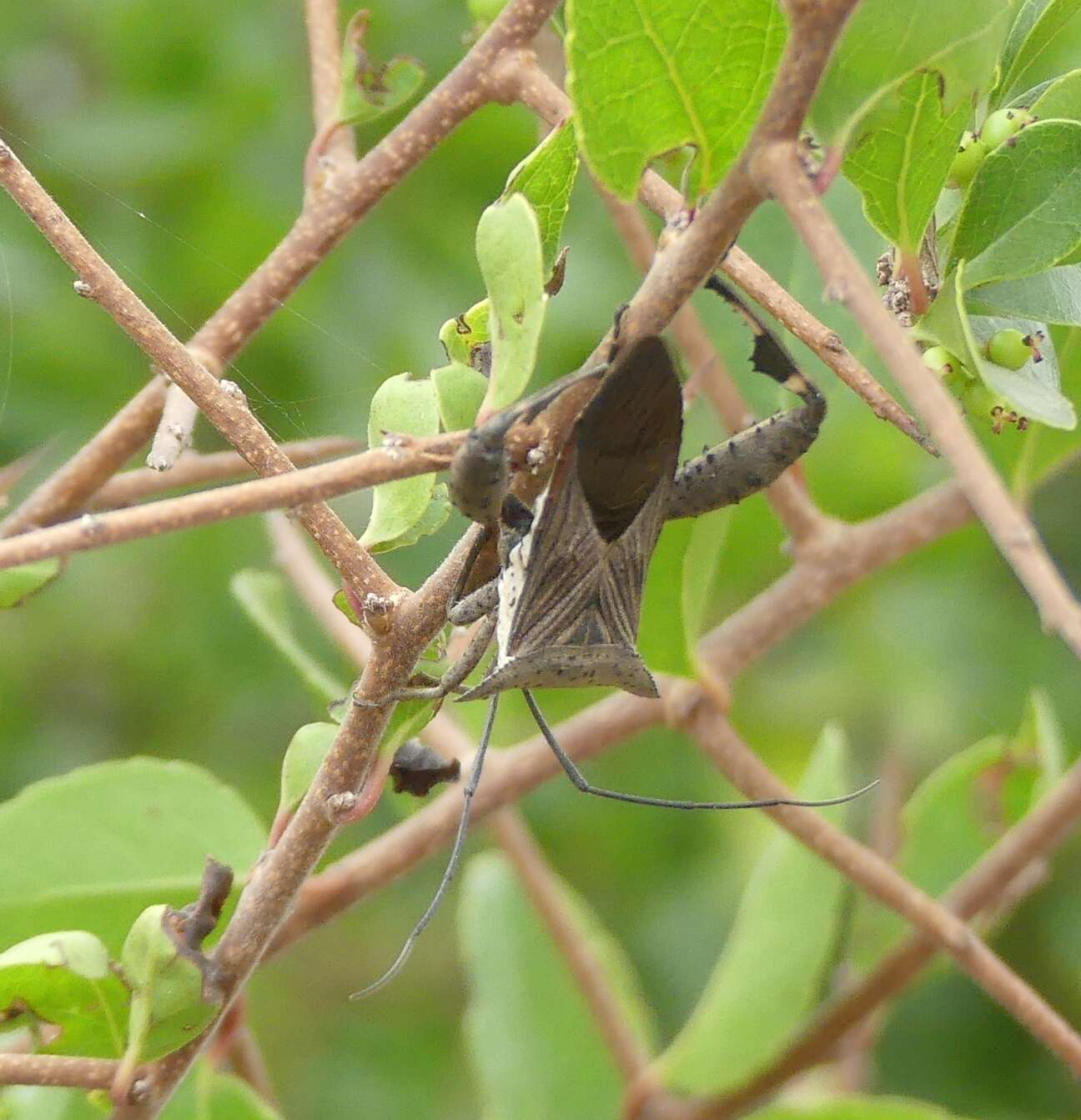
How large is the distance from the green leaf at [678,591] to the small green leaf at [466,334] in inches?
17.7

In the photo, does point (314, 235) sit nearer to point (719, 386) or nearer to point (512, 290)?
point (719, 386)

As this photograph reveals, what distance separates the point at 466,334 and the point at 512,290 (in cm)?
27

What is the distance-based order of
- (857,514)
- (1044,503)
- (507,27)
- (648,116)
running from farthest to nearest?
1. (1044,503)
2. (857,514)
3. (507,27)
4. (648,116)

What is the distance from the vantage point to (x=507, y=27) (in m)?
1.50

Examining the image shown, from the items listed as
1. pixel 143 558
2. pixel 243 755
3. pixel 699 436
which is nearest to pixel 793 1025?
Result: pixel 699 436

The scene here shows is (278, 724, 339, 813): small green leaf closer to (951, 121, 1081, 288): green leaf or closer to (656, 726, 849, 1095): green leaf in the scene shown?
(951, 121, 1081, 288): green leaf

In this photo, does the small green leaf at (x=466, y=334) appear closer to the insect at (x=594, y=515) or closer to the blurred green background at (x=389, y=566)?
the insect at (x=594, y=515)

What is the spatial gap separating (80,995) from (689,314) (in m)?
1.15

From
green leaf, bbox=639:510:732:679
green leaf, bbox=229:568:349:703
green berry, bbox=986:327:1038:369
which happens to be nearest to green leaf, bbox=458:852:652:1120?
green leaf, bbox=229:568:349:703

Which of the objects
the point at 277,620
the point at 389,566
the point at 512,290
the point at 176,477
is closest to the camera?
the point at 512,290

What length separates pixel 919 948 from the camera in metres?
1.97

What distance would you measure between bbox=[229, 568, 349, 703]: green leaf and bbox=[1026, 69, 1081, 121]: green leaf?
946 millimetres

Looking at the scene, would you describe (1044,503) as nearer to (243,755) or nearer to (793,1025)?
(793,1025)

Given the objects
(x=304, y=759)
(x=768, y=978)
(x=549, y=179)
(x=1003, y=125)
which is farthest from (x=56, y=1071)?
(x=768, y=978)
